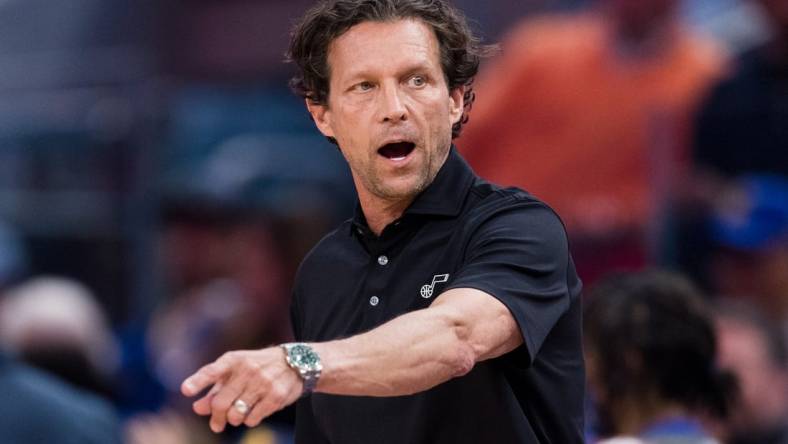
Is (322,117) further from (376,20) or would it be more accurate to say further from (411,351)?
(411,351)

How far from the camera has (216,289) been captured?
830 centimetres

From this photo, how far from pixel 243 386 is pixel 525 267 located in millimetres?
722

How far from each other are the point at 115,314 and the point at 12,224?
41.7 inches

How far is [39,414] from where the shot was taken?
5.21 metres

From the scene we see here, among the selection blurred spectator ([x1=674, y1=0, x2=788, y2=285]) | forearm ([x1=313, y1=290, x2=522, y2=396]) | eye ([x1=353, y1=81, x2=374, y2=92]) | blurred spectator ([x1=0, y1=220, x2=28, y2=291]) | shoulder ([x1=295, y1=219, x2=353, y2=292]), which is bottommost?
blurred spectator ([x1=0, y1=220, x2=28, y2=291])

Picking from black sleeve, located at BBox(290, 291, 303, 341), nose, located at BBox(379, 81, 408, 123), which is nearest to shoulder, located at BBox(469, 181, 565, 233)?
nose, located at BBox(379, 81, 408, 123)

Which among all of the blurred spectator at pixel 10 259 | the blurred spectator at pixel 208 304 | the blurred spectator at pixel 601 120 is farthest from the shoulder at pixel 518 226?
the blurred spectator at pixel 10 259

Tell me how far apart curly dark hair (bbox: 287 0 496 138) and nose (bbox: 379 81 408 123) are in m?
0.15

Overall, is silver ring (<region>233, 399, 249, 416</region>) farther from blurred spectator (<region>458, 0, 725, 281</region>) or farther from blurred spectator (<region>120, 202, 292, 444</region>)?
blurred spectator (<region>458, 0, 725, 281</region>)

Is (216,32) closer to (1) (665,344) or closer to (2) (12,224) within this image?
(2) (12,224)

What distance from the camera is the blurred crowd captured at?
516cm

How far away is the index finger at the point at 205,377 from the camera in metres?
2.50

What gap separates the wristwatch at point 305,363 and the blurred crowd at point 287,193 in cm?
170

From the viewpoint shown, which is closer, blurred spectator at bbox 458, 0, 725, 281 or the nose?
the nose
